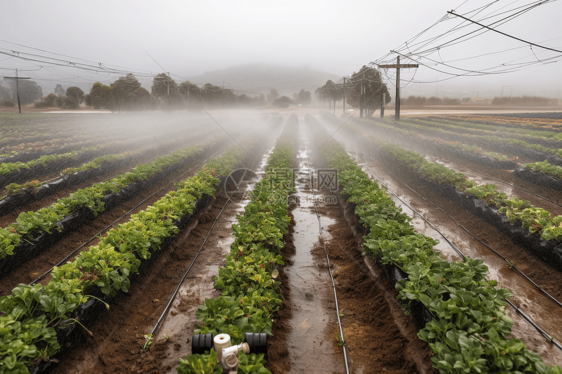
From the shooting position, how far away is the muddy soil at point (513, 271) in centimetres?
517

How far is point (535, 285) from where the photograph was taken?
21.1 ft

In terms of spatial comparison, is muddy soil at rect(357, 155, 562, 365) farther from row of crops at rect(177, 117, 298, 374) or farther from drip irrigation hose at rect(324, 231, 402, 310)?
row of crops at rect(177, 117, 298, 374)

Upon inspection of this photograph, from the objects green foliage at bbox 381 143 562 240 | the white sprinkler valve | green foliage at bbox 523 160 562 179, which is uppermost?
green foliage at bbox 523 160 562 179

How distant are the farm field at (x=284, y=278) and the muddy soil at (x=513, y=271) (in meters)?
0.04

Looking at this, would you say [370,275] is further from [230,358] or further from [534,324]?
[230,358]

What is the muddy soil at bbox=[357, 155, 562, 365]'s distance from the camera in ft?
Result: 17.0

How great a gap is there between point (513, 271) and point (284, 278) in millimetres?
5259

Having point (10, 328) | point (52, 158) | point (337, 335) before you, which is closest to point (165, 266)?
point (10, 328)

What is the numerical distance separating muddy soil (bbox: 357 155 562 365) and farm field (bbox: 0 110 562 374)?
0.04 metres

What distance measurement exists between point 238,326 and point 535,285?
251 inches

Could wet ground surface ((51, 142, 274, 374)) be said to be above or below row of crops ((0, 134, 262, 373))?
below

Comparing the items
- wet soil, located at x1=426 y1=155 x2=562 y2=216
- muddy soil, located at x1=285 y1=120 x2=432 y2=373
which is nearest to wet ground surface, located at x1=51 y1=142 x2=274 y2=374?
muddy soil, located at x1=285 y1=120 x2=432 y2=373

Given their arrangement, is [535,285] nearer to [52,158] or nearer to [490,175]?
[490,175]

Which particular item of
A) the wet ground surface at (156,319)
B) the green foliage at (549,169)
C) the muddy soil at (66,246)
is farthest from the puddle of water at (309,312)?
the green foliage at (549,169)
